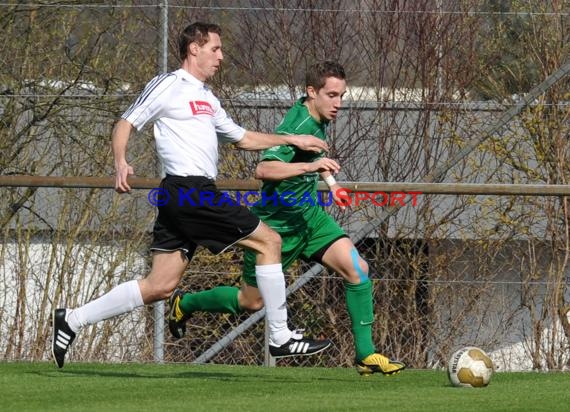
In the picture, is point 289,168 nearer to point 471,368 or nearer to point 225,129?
point 225,129

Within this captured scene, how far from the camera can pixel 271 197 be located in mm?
7660

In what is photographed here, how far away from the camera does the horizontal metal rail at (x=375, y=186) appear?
8.81 meters

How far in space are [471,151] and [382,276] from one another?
118 cm

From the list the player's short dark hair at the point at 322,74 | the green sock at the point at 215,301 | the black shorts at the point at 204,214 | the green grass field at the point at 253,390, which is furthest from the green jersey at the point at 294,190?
the green grass field at the point at 253,390

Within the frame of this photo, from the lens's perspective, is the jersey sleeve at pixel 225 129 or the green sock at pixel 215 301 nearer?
the jersey sleeve at pixel 225 129

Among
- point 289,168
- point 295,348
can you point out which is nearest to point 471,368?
point 295,348

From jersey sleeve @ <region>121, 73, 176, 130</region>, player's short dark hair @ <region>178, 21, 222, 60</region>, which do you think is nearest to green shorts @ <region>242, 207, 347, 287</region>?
jersey sleeve @ <region>121, 73, 176, 130</region>

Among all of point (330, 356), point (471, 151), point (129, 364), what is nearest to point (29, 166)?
point (129, 364)

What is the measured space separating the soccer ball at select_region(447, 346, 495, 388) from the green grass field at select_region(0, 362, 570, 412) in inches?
2.7

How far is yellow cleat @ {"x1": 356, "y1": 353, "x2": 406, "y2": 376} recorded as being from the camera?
24.3 feet

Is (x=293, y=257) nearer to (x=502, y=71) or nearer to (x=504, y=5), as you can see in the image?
(x=502, y=71)

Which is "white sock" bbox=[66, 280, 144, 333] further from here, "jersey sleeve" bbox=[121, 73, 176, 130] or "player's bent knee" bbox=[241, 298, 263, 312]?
"jersey sleeve" bbox=[121, 73, 176, 130]

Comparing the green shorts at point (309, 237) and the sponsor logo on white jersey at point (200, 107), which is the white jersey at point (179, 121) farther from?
the green shorts at point (309, 237)

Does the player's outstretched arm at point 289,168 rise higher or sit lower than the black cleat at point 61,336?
higher
